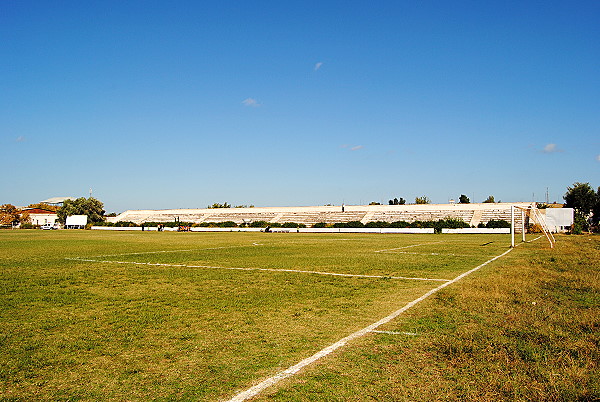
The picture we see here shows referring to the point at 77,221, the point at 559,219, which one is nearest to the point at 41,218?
the point at 77,221

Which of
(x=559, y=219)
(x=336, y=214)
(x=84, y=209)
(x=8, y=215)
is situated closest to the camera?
(x=559, y=219)

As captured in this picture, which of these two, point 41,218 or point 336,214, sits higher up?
point 336,214

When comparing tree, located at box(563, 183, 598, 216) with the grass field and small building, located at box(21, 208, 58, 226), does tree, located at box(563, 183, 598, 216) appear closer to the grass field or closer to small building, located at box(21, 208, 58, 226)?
the grass field

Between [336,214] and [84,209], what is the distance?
58249 mm

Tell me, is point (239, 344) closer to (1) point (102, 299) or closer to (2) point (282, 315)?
(2) point (282, 315)

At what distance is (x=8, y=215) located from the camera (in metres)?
111

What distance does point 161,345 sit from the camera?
242 inches

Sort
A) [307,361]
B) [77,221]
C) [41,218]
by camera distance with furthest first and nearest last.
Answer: [41,218] < [77,221] < [307,361]

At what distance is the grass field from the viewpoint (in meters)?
4.56

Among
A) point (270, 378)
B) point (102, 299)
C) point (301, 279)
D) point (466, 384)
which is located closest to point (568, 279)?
point (301, 279)

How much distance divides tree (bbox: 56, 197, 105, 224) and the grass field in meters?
100.0

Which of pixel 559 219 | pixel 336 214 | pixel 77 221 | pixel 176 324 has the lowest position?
pixel 176 324

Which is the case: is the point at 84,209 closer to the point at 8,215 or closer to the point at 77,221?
the point at 77,221

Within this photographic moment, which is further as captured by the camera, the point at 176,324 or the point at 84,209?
the point at 84,209
